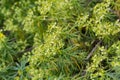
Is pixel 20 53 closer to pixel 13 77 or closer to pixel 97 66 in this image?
pixel 13 77

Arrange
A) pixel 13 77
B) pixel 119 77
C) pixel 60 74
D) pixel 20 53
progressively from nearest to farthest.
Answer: pixel 119 77 → pixel 60 74 → pixel 13 77 → pixel 20 53

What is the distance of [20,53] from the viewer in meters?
2.25

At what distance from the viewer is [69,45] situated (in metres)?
1.94

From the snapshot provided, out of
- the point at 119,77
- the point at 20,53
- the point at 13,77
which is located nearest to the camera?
the point at 119,77

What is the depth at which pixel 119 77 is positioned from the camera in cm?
171

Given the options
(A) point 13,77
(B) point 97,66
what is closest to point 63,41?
(B) point 97,66

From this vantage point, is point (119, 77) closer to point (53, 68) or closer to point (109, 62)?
point (109, 62)

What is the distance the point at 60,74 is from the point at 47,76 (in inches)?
3.3

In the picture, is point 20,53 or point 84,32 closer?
point 84,32

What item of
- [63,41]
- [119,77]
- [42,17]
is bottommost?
[119,77]

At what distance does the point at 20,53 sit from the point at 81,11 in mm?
589

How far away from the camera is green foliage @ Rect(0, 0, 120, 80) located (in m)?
1.80

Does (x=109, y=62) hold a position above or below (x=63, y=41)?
below

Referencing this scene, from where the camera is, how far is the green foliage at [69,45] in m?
1.80
